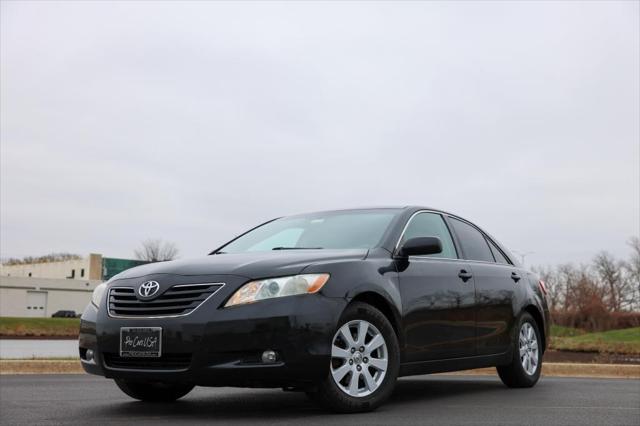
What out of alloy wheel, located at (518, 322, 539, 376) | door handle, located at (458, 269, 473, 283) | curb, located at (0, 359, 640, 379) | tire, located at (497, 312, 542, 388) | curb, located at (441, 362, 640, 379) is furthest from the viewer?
curb, located at (441, 362, 640, 379)

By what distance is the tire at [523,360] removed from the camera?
8227 millimetres

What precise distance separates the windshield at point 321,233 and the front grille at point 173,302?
1382mm

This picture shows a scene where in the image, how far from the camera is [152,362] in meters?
5.71

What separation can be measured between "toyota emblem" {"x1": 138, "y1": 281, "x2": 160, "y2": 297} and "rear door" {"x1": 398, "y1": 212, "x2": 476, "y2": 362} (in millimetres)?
1884

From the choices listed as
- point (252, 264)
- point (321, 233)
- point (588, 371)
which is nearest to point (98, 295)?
point (252, 264)

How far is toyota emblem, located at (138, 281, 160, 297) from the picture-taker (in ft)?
18.9

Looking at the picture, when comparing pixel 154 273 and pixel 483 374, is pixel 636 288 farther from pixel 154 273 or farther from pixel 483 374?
pixel 154 273

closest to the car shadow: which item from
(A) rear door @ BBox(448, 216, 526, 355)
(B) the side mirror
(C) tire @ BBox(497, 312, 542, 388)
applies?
(C) tire @ BBox(497, 312, 542, 388)

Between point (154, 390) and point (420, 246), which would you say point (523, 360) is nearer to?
point (420, 246)

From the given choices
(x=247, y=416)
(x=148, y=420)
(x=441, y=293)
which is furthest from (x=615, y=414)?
(x=148, y=420)

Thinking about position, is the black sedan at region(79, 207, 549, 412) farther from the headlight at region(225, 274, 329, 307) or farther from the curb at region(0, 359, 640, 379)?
the curb at region(0, 359, 640, 379)

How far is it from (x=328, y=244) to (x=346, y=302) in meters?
1.11

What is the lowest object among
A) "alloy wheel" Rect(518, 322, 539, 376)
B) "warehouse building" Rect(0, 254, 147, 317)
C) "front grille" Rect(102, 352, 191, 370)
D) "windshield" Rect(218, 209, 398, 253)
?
"warehouse building" Rect(0, 254, 147, 317)

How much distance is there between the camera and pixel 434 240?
6.53 m
